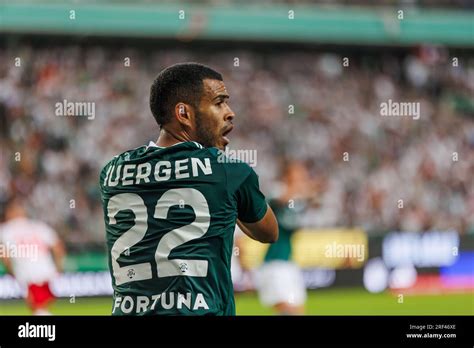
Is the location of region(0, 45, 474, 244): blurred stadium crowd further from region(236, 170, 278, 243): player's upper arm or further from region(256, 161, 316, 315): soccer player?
region(236, 170, 278, 243): player's upper arm

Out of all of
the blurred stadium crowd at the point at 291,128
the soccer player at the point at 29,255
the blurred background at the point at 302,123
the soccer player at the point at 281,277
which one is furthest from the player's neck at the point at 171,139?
the blurred stadium crowd at the point at 291,128

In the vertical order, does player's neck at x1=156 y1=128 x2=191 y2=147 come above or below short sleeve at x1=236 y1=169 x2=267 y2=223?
above

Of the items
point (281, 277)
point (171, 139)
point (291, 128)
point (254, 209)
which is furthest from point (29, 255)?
point (254, 209)

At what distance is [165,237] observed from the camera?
3.41 meters

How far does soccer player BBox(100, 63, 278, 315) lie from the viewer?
11.1 ft

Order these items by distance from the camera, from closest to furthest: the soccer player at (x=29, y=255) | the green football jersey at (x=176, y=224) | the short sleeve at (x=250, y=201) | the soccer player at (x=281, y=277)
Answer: the green football jersey at (x=176, y=224), the short sleeve at (x=250, y=201), the soccer player at (x=281, y=277), the soccer player at (x=29, y=255)

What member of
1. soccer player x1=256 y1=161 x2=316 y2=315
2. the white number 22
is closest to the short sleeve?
the white number 22

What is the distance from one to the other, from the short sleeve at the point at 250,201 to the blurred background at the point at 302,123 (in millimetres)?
8536

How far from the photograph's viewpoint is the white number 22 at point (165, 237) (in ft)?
11.0

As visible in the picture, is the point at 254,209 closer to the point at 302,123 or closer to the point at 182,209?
the point at 182,209

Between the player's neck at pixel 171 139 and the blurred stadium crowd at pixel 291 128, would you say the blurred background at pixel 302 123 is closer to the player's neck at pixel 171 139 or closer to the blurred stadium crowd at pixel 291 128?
the blurred stadium crowd at pixel 291 128

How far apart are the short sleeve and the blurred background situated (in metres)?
8.54

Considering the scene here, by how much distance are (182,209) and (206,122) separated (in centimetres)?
41
